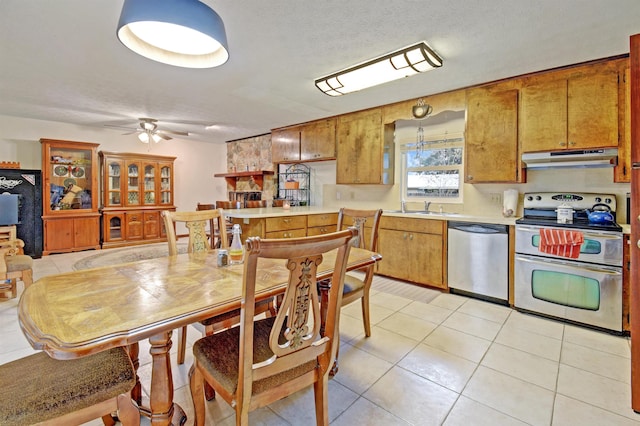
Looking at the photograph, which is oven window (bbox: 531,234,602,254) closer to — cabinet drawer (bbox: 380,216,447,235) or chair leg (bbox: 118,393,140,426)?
cabinet drawer (bbox: 380,216,447,235)

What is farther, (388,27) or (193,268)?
(388,27)

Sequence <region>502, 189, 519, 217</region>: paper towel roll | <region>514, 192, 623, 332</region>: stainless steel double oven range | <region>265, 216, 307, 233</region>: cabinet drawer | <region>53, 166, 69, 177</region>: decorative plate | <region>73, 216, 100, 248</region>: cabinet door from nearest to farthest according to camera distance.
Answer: <region>514, 192, 623, 332</region>: stainless steel double oven range → <region>502, 189, 519, 217</region>: paper towel roll → <region>265, 216, 307, 233</region>: cabinet drawer → <region>53, 166, 69, 177</region>: decorative plate → <region>73, 216, 100, 248</region>: cabinet door

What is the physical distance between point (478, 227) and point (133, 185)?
6.17 meters

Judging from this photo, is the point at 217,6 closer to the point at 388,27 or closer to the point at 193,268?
the point at 388,27

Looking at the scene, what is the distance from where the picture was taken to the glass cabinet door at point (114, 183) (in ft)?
19.0

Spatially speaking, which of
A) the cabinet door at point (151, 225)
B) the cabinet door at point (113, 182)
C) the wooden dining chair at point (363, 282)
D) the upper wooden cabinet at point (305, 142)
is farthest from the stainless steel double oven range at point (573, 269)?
the cabinet door at point (113, 182)

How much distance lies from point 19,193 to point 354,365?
5.95m

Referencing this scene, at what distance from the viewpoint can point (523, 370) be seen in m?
1.98

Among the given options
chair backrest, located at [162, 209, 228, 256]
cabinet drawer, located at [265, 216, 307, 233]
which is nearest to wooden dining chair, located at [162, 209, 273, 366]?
chair backrest, located at [162, 209, 228, 256]

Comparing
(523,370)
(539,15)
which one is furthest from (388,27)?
(523,370)

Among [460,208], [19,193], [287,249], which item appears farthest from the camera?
[19,193]

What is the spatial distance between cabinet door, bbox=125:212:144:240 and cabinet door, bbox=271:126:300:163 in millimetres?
2971

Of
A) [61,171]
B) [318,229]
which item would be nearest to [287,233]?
[318,229]

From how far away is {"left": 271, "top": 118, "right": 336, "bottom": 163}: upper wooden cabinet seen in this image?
467 centimetres
